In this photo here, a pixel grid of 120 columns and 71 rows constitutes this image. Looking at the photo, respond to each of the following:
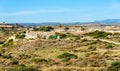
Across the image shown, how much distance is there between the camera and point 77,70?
27484 mm

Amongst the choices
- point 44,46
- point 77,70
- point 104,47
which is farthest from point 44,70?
point 44,46

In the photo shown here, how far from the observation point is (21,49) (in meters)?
54.5

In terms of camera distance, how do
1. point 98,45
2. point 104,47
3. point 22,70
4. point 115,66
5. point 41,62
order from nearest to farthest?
1. point 22,70
2. point 115,66
3. point 41,62
4. point 104,47
5. point 98,45

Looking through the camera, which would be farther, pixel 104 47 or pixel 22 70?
pixel 104 47

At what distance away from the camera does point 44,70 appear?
92.6ft

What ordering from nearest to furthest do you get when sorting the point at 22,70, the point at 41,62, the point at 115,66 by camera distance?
1. the point at 22,70
2. the point at 115,66
3. the point at 41,62

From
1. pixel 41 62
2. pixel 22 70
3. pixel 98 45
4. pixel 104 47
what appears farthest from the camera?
pixel 98 45

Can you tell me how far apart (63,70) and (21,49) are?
27.5 metres

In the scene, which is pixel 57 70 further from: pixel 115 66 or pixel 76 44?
pixel 76 44

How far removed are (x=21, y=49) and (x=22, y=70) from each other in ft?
91.6

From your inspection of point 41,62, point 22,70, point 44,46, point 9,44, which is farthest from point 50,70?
point 9,44

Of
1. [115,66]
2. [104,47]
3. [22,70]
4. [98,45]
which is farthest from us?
[98,45]

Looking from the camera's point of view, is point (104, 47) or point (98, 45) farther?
point (98, 45)

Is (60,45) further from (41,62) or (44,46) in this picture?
(41,62)
